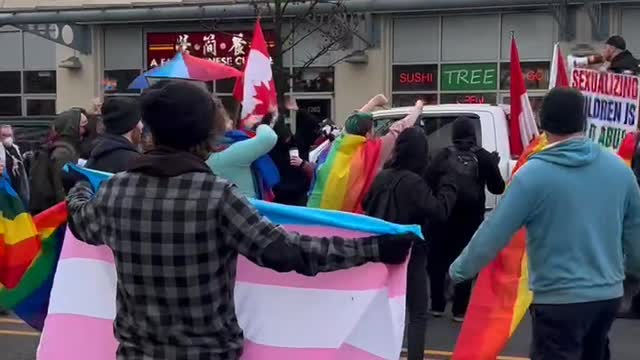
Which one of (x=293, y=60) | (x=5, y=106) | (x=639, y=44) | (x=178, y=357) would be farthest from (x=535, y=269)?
(x=5, y=106)

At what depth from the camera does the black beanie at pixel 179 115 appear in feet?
10.4

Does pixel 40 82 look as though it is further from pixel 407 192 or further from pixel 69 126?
pixel 407 192

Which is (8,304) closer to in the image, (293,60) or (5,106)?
(293,60)

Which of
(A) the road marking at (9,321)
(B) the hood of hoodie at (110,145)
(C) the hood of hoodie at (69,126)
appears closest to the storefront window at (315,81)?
(A) the road marking at (9,321)

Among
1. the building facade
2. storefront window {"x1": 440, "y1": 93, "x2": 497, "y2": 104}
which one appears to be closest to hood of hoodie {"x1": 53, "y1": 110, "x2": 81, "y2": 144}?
the building facade

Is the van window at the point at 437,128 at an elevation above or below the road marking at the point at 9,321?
above

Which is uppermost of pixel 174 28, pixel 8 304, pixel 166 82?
pixel 174 28

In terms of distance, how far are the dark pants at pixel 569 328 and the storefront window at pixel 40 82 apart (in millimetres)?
23236

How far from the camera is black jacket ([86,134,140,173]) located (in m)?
5.59

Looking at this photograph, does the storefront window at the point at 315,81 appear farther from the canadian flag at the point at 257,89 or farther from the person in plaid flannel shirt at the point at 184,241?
the person in plaid flannel shirt at the point at 184,241

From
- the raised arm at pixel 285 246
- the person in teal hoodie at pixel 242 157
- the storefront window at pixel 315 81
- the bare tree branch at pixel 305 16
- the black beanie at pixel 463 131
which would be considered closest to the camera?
the raised arm at pixel 285 246

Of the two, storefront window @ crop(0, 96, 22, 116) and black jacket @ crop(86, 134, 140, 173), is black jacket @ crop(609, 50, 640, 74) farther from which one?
storefront window @ crop(0, 96, 22, 116)

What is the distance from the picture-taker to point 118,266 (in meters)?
3.29

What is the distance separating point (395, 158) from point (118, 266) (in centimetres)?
380
